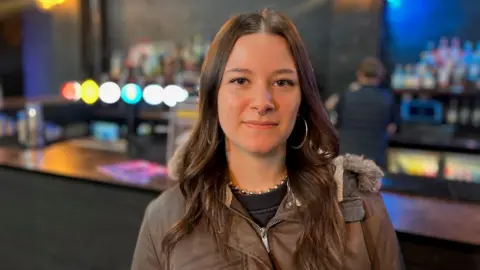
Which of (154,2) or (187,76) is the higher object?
(154,2)

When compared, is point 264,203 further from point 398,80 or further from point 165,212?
point 398,80

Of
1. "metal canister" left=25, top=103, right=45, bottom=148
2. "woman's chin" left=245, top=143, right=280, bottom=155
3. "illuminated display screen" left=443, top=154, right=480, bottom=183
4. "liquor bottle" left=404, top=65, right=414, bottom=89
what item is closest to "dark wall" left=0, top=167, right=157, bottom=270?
"metal canister" left=25, top=103, right=45, bottom=148

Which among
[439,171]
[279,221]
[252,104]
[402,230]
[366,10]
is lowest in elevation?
[439,171]

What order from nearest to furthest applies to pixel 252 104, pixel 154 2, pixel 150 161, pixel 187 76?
pixel 252 104 < pixel 150 161 < pixel 187 76 < pixel 154 2

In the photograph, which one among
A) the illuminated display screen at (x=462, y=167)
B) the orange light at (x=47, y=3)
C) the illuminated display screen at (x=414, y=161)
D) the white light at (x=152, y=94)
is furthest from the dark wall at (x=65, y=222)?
the orange light at (x=47, y=3)

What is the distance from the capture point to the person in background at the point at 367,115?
3.79m

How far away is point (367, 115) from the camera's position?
151 inches

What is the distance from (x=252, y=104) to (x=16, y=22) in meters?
6.38

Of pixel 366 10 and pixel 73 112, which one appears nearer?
pixel 366 10

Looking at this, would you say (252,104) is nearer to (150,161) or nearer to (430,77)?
(150,161)

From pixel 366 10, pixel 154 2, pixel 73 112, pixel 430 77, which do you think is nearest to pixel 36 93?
pixel 73 112

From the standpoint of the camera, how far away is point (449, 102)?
14.4 feet

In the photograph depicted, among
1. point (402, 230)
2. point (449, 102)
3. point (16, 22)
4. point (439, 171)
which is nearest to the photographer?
point (402, 230)

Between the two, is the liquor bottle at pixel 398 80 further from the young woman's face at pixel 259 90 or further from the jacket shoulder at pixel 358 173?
the young woman's face at pixel 259 90
